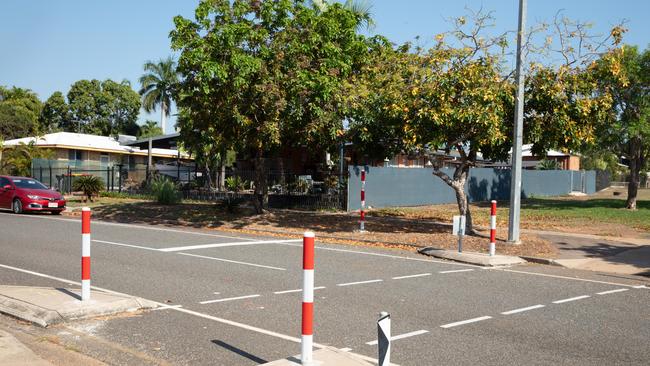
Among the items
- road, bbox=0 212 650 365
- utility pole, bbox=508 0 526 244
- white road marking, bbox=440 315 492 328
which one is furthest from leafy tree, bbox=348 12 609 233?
white road marking, bbox=440 315 492 328

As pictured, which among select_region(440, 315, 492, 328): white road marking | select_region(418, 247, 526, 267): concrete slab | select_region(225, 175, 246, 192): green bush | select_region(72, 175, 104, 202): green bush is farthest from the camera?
select_region(72, 175, 104, 202): green bush

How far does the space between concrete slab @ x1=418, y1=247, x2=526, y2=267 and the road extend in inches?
19.3

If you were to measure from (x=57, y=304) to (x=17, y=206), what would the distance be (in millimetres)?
18084

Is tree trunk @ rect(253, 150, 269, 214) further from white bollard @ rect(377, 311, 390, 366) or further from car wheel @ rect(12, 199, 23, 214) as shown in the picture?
white bollard @ rect(377, 311, 390, 366)

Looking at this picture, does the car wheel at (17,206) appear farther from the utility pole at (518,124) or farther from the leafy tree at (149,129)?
the leafy tree at (149,129)

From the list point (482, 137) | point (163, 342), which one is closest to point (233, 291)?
point (163, 342)

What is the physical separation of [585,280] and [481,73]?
22.0 feet

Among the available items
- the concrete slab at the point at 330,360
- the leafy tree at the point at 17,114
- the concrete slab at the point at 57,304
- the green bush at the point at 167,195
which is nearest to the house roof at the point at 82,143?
the leafy tree at the point at 17,114

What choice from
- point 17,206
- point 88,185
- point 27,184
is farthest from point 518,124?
point 88,185

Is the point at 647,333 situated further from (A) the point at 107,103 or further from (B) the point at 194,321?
(A) the point at 107,103

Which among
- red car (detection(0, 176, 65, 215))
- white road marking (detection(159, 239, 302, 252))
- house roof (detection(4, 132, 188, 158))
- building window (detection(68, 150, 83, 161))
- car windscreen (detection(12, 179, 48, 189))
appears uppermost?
house roof (detection(4, 132, 188, 158))

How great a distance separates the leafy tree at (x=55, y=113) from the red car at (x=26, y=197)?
163 feet

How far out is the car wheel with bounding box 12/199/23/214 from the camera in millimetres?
23141

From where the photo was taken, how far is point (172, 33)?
734 inches
